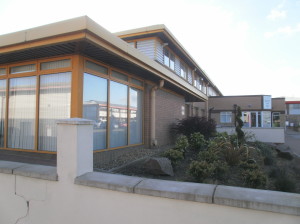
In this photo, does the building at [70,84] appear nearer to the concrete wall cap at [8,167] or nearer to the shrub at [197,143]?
the shrub at [197,143]

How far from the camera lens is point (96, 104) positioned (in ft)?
20.3

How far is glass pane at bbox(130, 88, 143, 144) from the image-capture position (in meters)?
8.05

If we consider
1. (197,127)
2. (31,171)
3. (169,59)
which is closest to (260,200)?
(31,171)

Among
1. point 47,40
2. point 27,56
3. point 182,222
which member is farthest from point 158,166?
point 27,56

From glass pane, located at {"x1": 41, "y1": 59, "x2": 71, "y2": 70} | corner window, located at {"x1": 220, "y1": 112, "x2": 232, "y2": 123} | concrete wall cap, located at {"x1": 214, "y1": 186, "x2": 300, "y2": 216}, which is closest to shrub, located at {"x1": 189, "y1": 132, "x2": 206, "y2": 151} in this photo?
glass pane, located at {"x1": 41, "y1": 59, "x2": 71, "y2": 70}

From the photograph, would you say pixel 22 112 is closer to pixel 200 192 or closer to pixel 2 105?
pixel 2 105

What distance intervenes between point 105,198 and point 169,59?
10.6 meters

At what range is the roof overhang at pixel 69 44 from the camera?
4.46 m

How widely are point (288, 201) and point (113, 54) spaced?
181 inches

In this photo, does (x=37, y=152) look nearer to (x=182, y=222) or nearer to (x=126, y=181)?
(x=126, y=181)

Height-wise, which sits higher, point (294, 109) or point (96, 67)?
point (294, 109)

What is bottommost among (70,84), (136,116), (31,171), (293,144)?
(293,144)

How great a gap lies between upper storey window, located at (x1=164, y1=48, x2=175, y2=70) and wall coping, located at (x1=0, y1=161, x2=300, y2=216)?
382 inches

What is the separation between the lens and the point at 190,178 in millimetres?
4680
